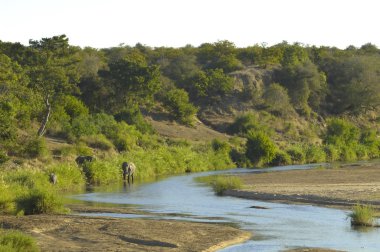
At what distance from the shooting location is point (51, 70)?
59.8 meters

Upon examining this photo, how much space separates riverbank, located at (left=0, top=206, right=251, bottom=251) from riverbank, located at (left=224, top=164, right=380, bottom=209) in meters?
9.35

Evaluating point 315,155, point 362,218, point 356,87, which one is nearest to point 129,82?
point 315,155

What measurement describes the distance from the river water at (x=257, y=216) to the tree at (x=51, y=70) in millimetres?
16419

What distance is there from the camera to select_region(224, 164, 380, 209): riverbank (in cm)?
3525

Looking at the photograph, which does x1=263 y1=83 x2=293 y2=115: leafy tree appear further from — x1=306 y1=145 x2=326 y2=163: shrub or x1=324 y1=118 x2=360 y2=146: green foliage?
x1=306 y1=145 x2=326 y2=163: shrub

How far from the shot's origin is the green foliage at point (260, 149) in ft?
224

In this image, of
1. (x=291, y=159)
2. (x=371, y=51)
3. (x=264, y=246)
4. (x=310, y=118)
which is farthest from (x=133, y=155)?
(x=371, y=51)

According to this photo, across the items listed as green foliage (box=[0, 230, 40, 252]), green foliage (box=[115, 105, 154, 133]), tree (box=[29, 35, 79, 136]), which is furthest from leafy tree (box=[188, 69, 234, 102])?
green foliage (box=[0, 230, 40, 252])

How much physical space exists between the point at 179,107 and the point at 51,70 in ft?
82.8

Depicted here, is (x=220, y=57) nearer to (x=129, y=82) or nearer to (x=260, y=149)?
(x=129, y=82)

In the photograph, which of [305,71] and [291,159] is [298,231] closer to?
[291,159]

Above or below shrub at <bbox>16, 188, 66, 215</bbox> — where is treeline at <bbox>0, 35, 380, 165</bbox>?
above

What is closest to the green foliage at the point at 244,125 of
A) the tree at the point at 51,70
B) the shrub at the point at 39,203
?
the tree at the point at 51,70

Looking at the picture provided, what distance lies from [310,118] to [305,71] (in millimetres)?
7148
